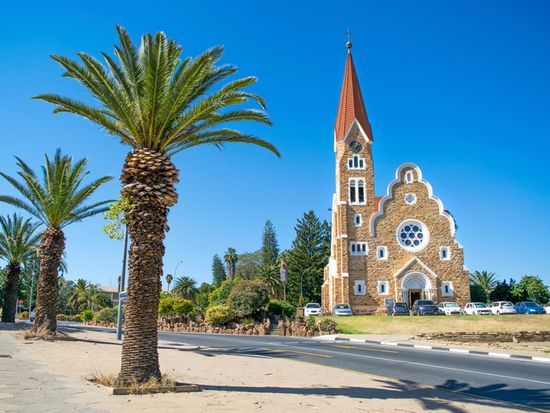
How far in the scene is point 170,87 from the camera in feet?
34.9

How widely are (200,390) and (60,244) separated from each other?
15.9 meters

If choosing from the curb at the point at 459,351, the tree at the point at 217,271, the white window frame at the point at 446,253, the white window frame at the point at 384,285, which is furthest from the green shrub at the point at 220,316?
the tree at the point at 217,271

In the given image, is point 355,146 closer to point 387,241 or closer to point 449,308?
point 387,241

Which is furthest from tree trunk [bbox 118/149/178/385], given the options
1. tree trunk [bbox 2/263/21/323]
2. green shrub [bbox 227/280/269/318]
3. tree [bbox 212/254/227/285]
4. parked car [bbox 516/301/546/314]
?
tree [bbox 212/254/227/285]

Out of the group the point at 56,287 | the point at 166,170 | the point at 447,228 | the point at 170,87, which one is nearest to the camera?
the point at 166,170

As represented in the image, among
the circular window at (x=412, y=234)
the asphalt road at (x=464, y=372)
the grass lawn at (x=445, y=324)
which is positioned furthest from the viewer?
the circular window at (x=412, y=234)

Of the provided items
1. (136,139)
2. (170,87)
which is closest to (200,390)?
(136,139)

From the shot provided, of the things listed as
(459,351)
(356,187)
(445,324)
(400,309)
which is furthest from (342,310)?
(459,351)

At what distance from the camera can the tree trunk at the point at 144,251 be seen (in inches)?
355

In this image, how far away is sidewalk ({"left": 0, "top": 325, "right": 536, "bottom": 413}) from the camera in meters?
7.42

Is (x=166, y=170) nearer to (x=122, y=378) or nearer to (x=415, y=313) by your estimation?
(x=122, y=378)

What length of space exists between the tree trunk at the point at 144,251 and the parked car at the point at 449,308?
34505mm

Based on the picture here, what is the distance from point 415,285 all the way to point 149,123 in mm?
38711

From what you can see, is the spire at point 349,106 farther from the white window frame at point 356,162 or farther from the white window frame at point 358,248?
the white window frame at point 358,248
